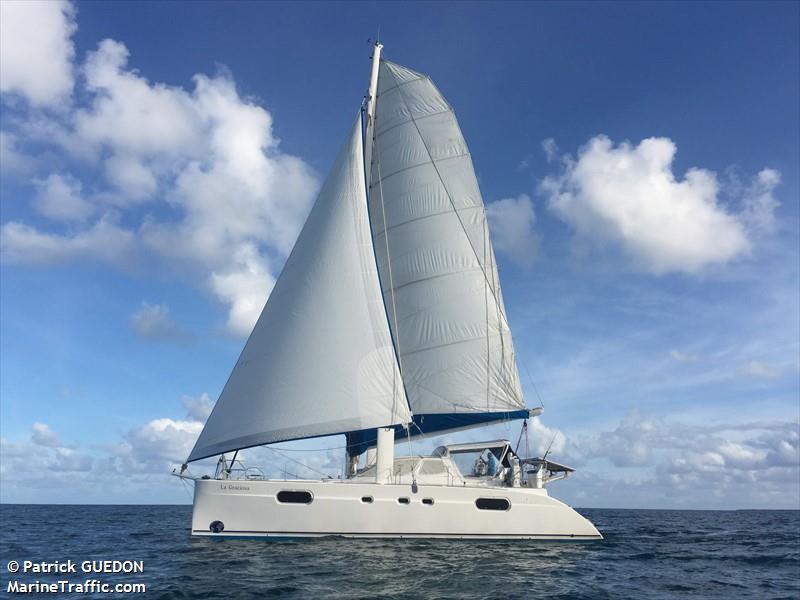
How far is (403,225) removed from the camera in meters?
25.1

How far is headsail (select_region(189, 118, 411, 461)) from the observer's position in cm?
1984

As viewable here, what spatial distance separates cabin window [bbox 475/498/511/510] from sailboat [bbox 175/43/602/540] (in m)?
0.04

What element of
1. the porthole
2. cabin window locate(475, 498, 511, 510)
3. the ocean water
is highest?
cabin window locate(475, 498, 511, 510)

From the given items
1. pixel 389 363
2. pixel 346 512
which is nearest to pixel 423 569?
pixel 346 512

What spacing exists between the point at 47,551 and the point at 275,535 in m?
7.70

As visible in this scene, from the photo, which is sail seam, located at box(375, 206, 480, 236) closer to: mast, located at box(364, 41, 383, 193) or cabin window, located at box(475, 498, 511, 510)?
mast, located at box(364, 41, 383, 193)

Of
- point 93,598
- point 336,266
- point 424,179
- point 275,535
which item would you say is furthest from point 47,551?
point 424,179

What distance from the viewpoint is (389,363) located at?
21.0m

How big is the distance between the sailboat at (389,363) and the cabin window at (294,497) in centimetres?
7

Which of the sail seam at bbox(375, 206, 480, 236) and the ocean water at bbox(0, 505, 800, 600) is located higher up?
the sail seam at bbox(375, 206, 480, 236)

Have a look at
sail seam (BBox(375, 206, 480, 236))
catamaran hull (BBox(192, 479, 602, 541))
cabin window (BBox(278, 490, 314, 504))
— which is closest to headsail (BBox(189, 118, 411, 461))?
catamaran hull (BBox(192, 479, 602, 541))

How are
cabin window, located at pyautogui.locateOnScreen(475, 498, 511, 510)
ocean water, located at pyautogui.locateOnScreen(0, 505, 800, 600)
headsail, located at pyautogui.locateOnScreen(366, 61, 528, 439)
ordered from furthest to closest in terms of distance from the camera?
1. headsail, located at pyautogui.locateOnScreen(366, 61, 528, 439)
2. cabin window, located at pyautogui.locateOnScreen(475, 498, 511, 510)
3. ocean water, located at pyautogui.locateOnScreen(0, 505, 800, 600)

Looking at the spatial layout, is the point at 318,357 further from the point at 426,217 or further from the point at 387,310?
the point at 426,217

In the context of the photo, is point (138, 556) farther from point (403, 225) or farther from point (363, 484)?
point (403, 225)
